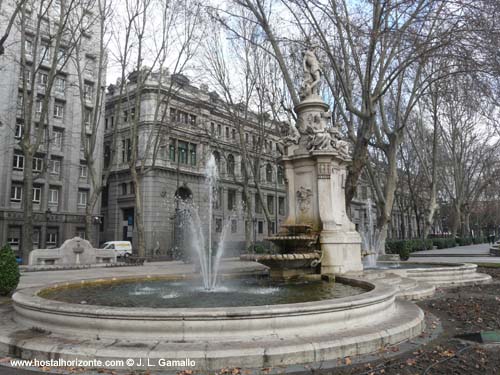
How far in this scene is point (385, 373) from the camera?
425cm

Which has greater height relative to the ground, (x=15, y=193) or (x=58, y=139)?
(x=58, y=139)

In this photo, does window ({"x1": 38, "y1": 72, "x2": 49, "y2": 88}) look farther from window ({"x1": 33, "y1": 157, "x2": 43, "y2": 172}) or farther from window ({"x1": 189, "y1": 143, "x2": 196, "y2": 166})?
window ({"x1": 189, "y1": 143, "x2": 196, "y2": 166})

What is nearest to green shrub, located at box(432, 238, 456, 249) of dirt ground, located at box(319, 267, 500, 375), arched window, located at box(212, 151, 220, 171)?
arched window, located at box(212, 151, 220, 171)

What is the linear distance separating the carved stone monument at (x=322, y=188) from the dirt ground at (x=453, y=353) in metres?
2.55

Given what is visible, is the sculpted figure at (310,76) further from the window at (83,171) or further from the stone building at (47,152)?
the window at (83,171)

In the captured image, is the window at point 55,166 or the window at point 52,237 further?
the window at point 55,166

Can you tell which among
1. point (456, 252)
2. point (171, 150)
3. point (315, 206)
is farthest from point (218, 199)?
point (315, 206)

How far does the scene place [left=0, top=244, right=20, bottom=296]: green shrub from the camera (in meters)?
9.45

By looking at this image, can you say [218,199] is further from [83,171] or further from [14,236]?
[14,236]

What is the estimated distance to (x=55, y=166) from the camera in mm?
36062

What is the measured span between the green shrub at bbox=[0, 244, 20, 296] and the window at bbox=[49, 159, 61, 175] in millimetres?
28490

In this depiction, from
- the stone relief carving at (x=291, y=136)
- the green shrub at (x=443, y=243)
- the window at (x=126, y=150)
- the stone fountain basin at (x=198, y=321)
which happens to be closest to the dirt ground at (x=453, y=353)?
the stone fountain basin at (x=198, y=321)

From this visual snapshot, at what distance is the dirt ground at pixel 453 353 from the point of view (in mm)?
4328

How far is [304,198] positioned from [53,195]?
102 feet
